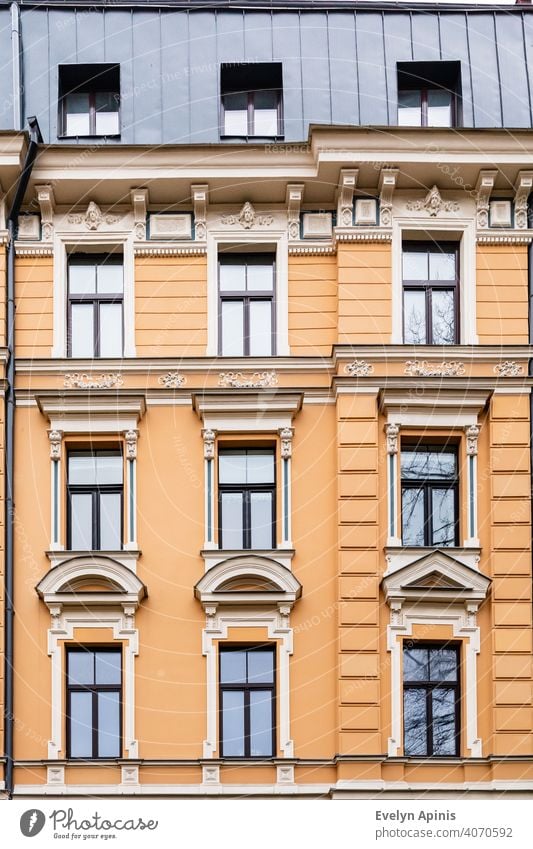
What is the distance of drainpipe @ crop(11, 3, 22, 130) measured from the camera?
29219 mm

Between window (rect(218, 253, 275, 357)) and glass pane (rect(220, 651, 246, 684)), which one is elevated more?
window (rect(218, 253, 275, 357))

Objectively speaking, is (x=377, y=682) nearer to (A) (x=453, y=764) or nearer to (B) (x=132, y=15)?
(A) (x=453, y=764)

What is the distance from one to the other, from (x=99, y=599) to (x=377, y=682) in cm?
447

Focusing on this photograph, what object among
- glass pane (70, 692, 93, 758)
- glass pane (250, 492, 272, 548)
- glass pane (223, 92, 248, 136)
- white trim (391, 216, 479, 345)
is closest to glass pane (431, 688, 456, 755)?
glass pane (250, 492, 272, 548)

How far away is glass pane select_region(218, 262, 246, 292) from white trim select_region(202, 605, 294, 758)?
5409mm

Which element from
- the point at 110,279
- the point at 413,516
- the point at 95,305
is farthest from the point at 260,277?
the point at 413,516

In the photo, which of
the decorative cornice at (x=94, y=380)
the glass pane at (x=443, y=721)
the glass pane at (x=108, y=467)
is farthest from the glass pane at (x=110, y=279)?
the glass pane at (x=443, y=721)

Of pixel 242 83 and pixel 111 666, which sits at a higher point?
pixel 242 83

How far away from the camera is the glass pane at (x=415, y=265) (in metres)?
29.1

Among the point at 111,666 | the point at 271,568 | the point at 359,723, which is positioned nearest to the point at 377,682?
the point at 359,723

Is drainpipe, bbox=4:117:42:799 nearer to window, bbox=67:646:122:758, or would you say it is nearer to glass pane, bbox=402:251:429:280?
window, bbox=67:646:122:758

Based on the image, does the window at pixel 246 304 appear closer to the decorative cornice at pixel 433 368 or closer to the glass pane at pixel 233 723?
the decorative cornice at pixel 433 368

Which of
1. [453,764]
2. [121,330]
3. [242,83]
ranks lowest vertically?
[453,764]

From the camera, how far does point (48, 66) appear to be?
2972 centimetres
